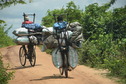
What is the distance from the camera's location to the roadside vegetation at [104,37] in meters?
14.4

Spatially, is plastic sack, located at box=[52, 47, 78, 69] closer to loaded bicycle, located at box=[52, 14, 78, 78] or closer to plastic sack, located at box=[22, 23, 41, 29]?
loaded bicycle, located at box=[52, 14, 78, 78]

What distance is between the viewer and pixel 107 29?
23453 mm

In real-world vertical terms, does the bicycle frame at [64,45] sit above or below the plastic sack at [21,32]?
below

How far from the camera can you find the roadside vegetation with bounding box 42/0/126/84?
47.2 ft

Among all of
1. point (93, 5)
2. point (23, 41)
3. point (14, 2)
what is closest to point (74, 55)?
point (14, 2)

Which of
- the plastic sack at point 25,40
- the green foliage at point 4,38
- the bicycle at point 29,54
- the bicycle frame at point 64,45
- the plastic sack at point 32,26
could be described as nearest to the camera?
the bicycle frame at point 64,45

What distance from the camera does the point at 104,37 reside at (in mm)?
17750

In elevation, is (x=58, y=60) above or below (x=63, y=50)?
below

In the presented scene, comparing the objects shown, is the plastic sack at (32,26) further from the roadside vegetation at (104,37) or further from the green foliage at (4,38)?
the green foliage at (4,38)

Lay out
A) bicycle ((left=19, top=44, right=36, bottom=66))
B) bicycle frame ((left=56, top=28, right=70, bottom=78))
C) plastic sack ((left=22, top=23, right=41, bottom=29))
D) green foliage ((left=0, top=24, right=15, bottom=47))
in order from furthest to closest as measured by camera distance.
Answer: green foliage ((left=0, top=24, right=15, bottom=47)), bicycle ((left=19, top=44, right=36, bottom=66)), plastic sack ((left=22, top=23, right=41, bottom=29)), bicycle frame ((left=56, top=28, right=70, bottom=78))

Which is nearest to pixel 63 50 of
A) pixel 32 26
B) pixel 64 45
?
pixel 64 45

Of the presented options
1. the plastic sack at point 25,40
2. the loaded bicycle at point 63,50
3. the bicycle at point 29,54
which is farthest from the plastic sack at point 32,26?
the loaded bicycle at point 63,50

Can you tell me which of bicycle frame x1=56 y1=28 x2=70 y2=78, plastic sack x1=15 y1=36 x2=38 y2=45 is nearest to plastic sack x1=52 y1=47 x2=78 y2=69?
bicycle frame x1=56 y1=28 x2=70 y2=78

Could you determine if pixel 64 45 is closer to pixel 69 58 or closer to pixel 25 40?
pixel 69 58
